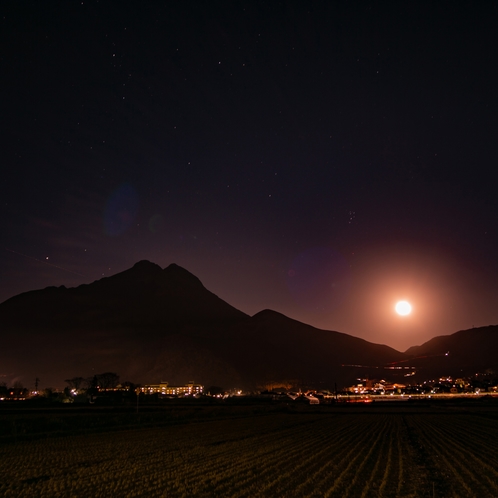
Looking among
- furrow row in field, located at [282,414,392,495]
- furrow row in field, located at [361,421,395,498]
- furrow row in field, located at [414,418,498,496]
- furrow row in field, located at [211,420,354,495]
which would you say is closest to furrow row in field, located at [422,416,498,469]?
furrow row in field, located at [414,418,498,496]

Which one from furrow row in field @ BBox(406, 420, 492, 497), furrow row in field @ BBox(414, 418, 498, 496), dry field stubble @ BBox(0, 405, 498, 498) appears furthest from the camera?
furrow row in field @ BBox(414, 418, 498, 496)

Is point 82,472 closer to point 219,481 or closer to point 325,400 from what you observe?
point 219,481

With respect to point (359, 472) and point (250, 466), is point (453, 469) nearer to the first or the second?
point (359, 472)

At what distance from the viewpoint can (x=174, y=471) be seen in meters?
19.8

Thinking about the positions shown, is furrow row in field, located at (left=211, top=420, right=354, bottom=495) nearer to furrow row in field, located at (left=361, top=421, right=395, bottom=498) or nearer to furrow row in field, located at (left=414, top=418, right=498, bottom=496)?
furrow row in field, located at (left=361, top=421, right=395, bottom=498)

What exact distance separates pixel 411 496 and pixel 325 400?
365 feet

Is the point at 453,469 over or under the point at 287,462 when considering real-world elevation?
under

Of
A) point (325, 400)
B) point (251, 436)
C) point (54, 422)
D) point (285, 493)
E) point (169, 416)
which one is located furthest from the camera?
point (325, 400)

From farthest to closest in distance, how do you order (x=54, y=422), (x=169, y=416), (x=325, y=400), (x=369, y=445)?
(x=325, y=400) < (x=169, y=416) < (x=54, y=422) < (x=369, y=445)

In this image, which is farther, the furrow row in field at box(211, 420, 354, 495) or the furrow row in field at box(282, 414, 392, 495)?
the furrow row in field at box(211, 420, 354, 495)

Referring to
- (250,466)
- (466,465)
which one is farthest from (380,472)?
(250,466)

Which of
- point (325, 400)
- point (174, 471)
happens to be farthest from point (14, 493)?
point (325, 400)

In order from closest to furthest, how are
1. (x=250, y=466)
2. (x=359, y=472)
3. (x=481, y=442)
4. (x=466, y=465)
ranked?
1. (x=359, y=472)
2. (x=250, y=466)
3. (x=466, y=465)
4. (x=481, y=442)

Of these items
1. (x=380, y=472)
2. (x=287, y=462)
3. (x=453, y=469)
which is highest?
(x=287, y=462)
